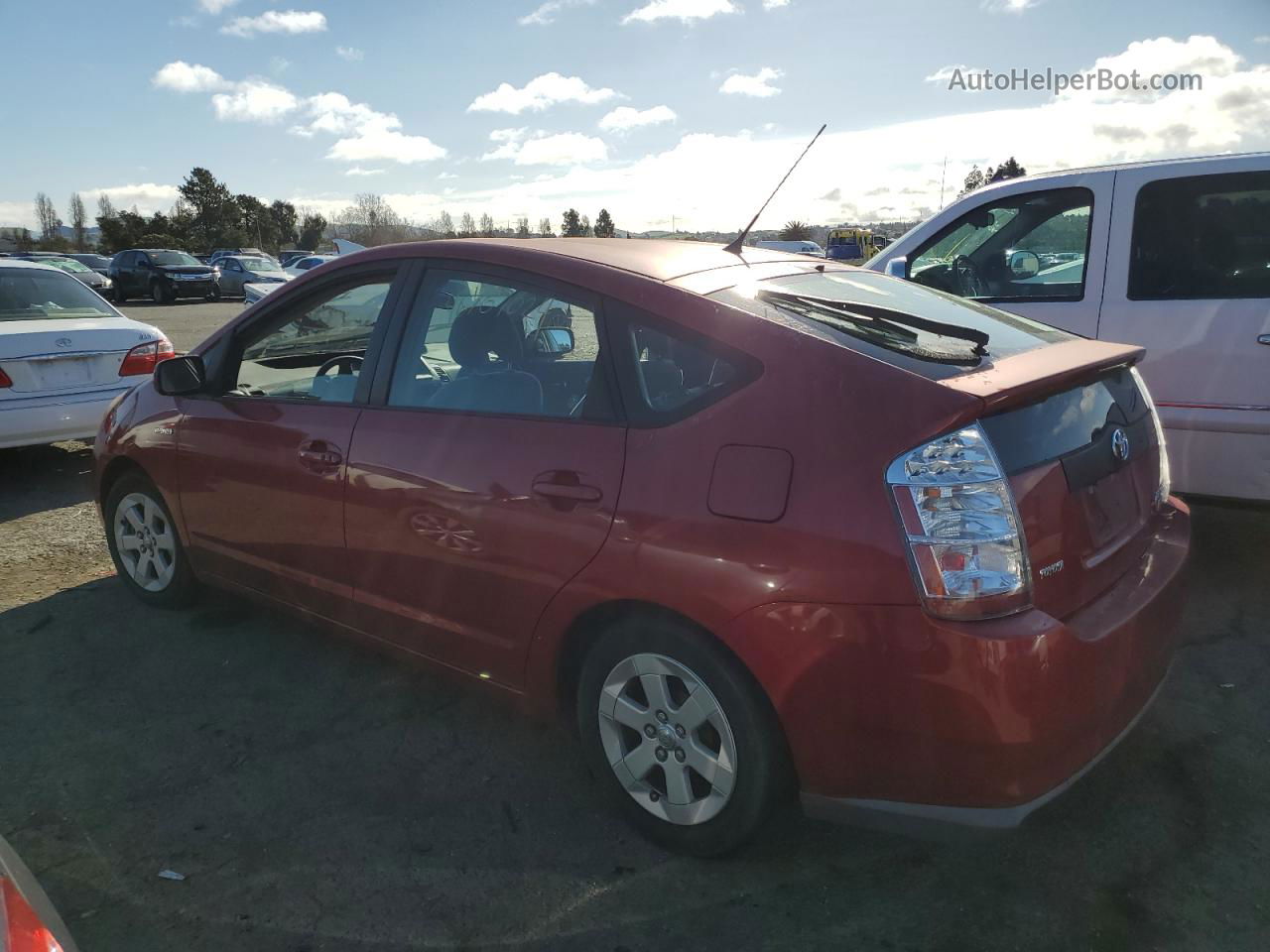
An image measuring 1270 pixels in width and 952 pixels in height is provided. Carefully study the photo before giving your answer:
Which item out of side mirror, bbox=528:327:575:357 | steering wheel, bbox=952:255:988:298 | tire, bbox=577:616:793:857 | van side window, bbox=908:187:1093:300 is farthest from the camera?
steering wheel, bbox=952:255:988:298

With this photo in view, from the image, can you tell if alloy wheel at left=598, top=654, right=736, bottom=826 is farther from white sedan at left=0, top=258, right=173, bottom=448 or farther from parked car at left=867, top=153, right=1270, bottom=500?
white sedan at left=0, top=258, right=173, bottom=448

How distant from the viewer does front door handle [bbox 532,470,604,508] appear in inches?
99.7

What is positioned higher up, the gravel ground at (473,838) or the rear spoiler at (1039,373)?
the rear spoiler at (1039,373)

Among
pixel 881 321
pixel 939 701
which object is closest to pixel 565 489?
pixel 881 321

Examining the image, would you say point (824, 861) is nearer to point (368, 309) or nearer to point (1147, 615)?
point (1147, 615)

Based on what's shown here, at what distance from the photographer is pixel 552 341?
3025 millimetres

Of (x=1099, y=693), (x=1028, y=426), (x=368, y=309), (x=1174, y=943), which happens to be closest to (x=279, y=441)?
(x=368, y=309)

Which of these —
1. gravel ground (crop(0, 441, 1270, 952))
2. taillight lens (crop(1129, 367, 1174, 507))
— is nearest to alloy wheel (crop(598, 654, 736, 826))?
gravel ground (crop(0, 441, 1270, 952))

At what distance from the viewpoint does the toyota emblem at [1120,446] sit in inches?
99.3

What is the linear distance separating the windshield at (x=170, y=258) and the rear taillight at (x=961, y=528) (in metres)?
33.9

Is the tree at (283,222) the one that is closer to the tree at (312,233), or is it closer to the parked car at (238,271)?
the tree at (312,233)

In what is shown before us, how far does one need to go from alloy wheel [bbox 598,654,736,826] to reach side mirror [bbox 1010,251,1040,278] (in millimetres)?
3627

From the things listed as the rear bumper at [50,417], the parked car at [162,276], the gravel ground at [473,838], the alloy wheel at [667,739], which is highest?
the parked car at [162,276]

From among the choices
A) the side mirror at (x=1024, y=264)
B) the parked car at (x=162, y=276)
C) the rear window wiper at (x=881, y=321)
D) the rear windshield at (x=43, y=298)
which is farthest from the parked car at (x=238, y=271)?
the rear window wiper at (x=881, y=321)
